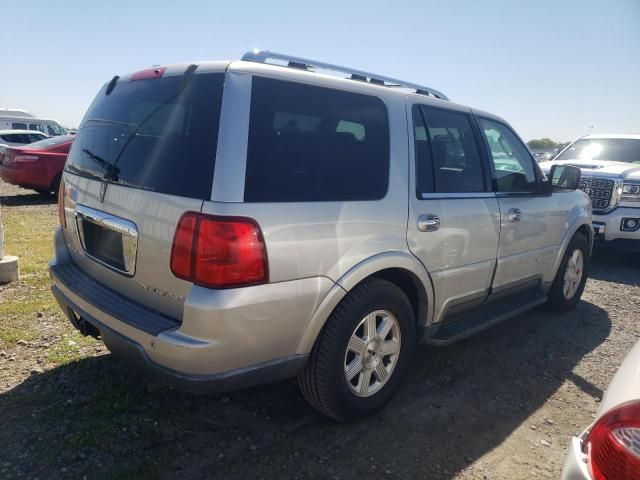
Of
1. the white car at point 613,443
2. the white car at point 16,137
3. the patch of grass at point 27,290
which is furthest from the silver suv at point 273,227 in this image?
the white car at point 16,137

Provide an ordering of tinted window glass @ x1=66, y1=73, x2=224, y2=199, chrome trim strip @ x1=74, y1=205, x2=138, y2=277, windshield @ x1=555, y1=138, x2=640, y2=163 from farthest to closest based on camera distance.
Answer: windshield @ x1=555, y1=138, x2=640, y2=163 → chrome trim strip @ x1=74, y1=205, x2=138, y2=277 → tinted window glass @ x1=66, y1=73, x2=224, y2=199

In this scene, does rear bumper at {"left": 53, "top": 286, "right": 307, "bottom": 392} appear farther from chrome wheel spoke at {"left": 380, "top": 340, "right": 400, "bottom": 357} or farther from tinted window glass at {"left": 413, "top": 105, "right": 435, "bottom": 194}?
tinted window glass at {"left": 413, "top": 105, "right": 435, "bottom": 194}

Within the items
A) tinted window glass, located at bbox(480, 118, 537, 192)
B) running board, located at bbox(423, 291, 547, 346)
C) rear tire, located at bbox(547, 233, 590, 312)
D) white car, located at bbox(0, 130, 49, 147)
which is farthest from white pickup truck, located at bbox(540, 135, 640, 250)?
white car, located at bbox(0, 130, 49, 147)

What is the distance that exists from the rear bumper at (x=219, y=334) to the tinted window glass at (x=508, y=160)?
205cm

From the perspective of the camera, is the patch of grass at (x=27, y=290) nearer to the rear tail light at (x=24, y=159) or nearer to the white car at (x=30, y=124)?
the rear tail light at (x=24, y=159)

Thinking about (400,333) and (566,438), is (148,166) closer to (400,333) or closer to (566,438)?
(400,333)

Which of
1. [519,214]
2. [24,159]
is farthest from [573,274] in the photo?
[24,159]

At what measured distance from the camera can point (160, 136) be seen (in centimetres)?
237

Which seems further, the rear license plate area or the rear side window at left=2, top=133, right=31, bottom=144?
the rear side window at left=2, top=133, right=31, bottom=144

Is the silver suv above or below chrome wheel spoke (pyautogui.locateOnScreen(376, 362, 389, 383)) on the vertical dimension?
above

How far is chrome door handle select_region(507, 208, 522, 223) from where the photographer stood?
12.0 ft

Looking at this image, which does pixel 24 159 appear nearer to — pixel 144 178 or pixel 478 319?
pixel 144 178

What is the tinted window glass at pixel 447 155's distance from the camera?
3068 mm

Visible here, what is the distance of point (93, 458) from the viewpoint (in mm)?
2396
